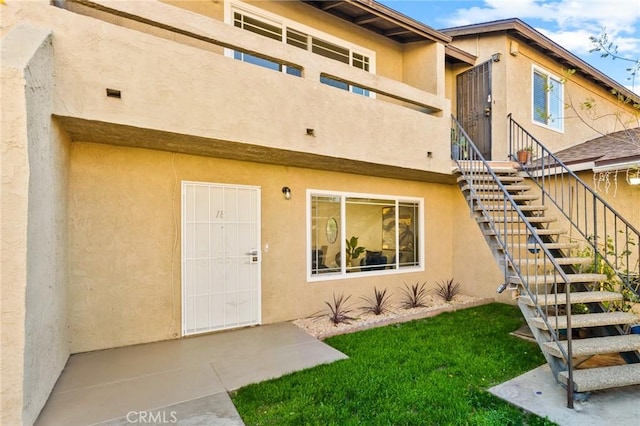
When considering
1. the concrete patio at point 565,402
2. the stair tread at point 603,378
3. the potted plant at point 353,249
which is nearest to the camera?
the concrete patio at point 565,402

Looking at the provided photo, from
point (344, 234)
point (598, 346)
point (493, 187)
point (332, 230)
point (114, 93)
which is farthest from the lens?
point (344, 234)

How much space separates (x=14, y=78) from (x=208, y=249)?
3.79 meters

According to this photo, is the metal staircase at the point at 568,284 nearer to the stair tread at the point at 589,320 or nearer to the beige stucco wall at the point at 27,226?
the stair tread at the point at 589,320

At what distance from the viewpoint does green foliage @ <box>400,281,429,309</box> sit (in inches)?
324

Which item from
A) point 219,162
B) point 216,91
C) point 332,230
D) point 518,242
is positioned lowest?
point 518,242

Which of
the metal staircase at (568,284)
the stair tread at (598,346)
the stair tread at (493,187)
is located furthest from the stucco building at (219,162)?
the stair tread at (598,346)

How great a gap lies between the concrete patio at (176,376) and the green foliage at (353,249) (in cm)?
252

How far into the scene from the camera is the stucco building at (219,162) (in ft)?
12.2

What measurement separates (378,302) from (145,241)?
203 inches

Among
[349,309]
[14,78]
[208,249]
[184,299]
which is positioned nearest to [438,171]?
[349,309]

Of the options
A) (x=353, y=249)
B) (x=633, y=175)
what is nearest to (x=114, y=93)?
(x=353, y=249)

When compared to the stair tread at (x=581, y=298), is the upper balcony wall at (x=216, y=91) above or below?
above

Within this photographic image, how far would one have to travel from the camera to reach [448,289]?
890 centimetres

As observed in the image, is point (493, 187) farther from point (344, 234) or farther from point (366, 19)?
point (366, 19)
